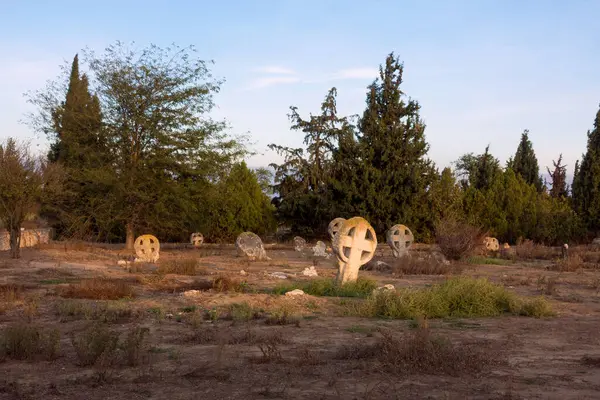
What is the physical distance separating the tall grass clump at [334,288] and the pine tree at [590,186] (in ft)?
77.6

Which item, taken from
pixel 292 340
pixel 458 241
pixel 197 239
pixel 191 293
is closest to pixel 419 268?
pixel 458 241

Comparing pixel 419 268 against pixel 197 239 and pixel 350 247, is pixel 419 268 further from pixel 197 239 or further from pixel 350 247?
pixel 197 239

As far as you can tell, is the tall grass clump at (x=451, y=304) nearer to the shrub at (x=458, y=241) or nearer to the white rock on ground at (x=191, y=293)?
the white rock on ground at (x=191, y=293)

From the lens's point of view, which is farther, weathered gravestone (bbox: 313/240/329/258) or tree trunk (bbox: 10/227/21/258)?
weathered gravestone (bbox: 313/240/329/258)

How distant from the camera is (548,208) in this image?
3597 cm

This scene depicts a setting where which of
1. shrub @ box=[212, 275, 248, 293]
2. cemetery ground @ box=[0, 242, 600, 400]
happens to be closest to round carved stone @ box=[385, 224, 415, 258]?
cemetery ground @ box=[0, 242, 600, 400]

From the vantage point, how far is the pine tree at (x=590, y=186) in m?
33.6

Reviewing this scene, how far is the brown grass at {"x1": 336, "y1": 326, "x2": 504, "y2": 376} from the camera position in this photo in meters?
6.59

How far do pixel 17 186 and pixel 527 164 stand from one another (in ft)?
135

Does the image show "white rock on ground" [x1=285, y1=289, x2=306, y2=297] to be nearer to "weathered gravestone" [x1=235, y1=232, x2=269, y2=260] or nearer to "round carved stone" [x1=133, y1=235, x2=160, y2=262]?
"round carved stone" [x1=133, y1=235, x2=160, y2=262]

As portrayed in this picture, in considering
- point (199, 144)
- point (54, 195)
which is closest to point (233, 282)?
point (54, 195)

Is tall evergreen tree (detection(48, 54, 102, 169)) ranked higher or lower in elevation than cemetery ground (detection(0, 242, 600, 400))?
higher

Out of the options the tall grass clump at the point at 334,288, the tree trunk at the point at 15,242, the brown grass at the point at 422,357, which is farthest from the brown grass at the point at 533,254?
the brown grass at the point at 422,357

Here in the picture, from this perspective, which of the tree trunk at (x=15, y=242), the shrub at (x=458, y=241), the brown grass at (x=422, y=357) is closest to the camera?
the brown grass at (x=422, y=357)
